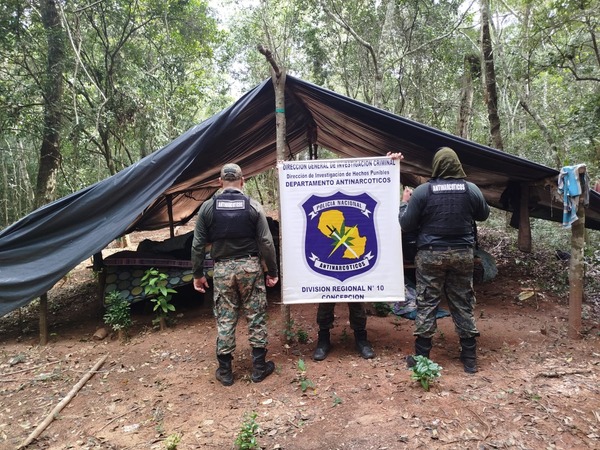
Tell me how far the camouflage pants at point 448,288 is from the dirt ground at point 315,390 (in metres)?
0.39

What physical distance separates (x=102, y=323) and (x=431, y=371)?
13.3 feet

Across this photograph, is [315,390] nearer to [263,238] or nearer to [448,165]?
[263,238]

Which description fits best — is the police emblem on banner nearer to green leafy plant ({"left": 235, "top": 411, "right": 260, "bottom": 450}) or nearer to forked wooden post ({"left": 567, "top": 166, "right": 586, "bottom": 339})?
green leafy plant ({"left": 235, "top": 411, "right": 260, "bottom": 450})

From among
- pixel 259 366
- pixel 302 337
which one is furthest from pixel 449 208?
pixel 259 366

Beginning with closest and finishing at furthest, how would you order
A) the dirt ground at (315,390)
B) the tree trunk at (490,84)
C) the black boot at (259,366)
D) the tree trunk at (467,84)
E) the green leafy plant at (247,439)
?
the green leafy plant at (247,439)
the dirt ground at (315,390)
the black boot at (259,366)
the tree trunk at (490,84)
the tree trunk at (467,84)

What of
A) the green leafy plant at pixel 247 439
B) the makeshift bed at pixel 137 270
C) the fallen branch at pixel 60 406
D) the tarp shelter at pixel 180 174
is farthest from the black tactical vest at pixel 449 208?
the fallen branch at pixel 60 406

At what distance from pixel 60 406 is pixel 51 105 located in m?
6.73

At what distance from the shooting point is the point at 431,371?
2760mm

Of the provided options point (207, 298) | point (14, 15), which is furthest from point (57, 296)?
point (14, 15)

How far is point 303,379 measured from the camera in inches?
120

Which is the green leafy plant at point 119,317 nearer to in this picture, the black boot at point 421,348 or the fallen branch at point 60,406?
the fallen branch at point 60,406

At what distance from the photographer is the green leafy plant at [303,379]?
289cm

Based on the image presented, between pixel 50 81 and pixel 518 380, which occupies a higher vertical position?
pixel 50 81

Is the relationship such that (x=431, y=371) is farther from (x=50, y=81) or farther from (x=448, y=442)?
(x=50, y=81)
